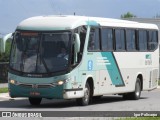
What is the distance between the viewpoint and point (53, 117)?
63.5ft

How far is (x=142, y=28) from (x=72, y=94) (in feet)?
27.3

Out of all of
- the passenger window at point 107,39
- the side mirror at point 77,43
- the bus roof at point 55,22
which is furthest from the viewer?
the passenger window at point 107,39

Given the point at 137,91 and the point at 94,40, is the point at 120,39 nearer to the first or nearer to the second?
the point at 94,40

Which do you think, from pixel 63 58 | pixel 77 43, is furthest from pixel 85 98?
pixel 77 43

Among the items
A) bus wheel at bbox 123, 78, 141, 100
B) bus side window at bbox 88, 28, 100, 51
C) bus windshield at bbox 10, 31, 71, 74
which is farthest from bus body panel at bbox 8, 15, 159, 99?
bus wheel at bbox 123, 78, 141, 100

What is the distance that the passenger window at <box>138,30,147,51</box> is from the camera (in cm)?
2973

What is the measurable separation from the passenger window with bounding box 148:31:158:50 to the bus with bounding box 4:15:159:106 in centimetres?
445

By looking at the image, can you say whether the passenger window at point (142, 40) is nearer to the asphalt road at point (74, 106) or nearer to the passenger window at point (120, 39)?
the passenger window at point (120, 39)

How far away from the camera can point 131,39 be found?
94.2 ft

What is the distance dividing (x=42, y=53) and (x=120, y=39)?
17.9 feet

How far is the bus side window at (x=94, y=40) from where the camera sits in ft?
80.6

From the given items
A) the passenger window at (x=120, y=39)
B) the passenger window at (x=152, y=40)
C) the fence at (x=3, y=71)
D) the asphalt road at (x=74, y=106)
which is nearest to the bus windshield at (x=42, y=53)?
the asphalt road at (x=74, y=106)

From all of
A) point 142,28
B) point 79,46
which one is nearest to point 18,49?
point 79,46

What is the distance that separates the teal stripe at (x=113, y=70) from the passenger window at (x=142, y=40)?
8.69 feet
